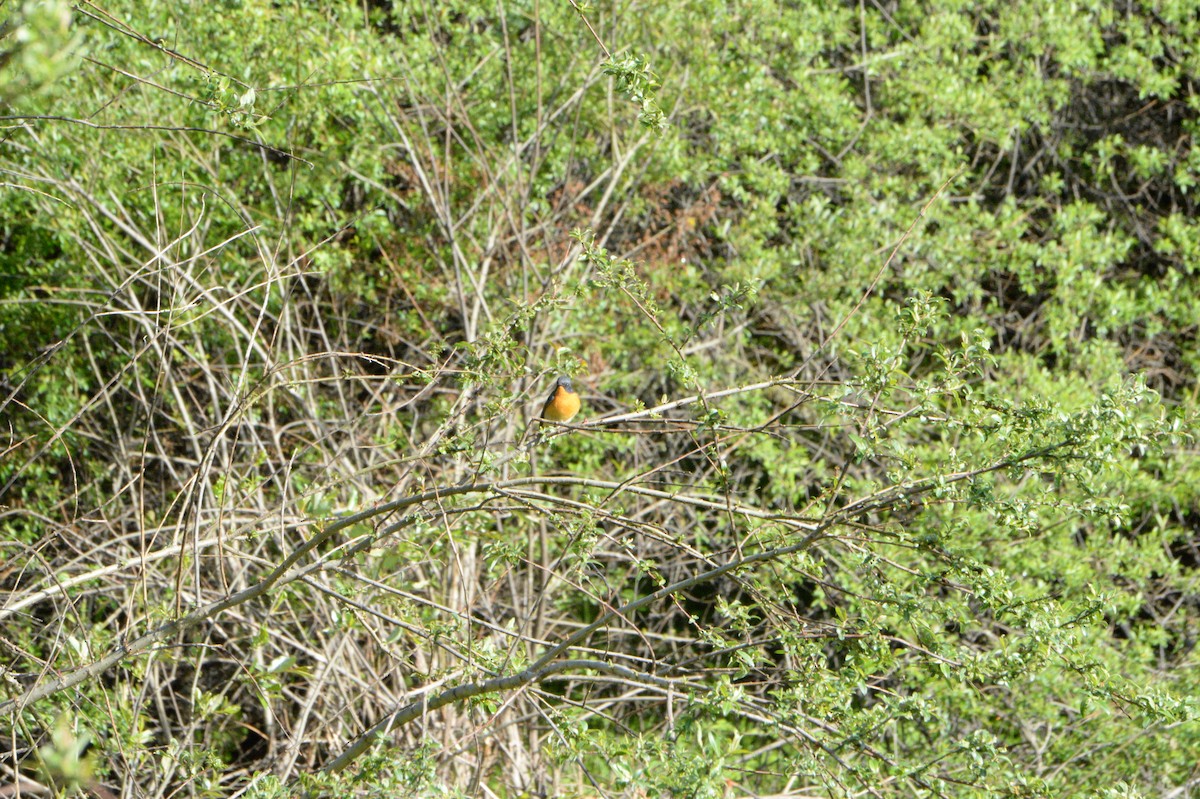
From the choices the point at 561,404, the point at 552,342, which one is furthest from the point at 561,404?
the point at 552,342

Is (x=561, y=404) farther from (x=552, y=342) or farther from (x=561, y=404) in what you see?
(x=552, y=342)

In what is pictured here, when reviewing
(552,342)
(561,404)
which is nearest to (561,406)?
(561,404)

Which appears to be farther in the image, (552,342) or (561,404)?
(552,342)

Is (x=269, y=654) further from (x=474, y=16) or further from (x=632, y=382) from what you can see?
(x=474, y=16)

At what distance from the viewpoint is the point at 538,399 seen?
6.95 m

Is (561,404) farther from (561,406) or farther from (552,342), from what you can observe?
(552,342)

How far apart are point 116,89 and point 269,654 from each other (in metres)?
2.87

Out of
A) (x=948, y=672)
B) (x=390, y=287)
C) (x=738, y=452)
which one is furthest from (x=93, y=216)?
(x=948, y=672)

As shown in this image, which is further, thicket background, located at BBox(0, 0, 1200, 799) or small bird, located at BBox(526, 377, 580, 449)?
small bird, located at BBox(526, 377, 580, 449)

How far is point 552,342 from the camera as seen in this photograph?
6148mm

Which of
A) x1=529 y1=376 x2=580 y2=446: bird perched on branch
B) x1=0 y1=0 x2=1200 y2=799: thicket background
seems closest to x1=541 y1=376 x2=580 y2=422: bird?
x1=529 y1=376 x2=580 y2=446: bird perched on branch

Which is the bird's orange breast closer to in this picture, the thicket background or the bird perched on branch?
the bird perched on branch

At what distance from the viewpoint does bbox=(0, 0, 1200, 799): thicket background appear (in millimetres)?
4441

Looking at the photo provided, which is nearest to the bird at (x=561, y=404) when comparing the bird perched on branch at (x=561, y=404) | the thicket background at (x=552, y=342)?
the bird perched on branch at (x=561, y=404)
